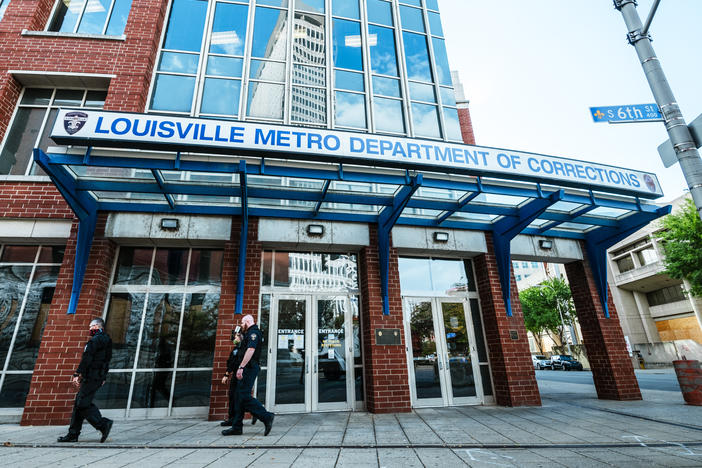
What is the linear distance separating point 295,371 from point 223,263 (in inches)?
117

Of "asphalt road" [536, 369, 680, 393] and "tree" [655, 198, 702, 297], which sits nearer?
"asphalt road" [536, 369, 680, 393]

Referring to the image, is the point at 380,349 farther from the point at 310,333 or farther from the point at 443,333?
the point at 443,333

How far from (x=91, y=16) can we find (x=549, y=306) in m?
45.2

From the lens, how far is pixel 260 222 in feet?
26.6

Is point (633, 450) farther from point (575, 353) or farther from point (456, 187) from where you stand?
point (575, 353)

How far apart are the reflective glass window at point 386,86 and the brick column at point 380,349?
469 cm

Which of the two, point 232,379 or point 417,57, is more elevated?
point 417,57

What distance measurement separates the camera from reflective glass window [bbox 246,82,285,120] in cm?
933

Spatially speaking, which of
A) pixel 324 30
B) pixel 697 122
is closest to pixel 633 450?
pixel 697 122

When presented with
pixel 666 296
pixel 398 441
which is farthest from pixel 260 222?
pixel 666 296

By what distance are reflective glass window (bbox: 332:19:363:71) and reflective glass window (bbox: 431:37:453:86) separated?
265cm

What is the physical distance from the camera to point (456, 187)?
6.76m

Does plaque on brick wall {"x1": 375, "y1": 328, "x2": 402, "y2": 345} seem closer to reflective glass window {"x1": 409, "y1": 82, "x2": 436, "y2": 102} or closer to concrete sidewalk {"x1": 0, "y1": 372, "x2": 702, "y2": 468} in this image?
concrete sidewalk {"x1": 0, "y1": 372, "x2": 702, "y2": 468}

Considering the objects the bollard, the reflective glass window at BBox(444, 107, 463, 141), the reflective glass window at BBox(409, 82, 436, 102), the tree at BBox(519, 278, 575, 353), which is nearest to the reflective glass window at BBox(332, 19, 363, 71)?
the reflective glass window at BBox(409, 82, 436, 102)
